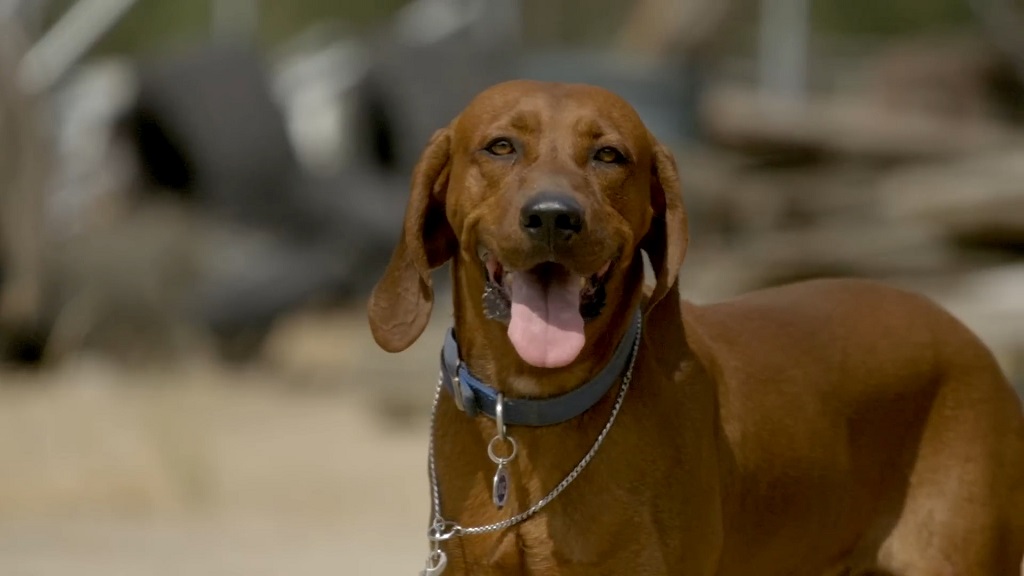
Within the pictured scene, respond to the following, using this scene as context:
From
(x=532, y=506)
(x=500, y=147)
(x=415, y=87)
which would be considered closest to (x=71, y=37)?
(x=415, y=87)

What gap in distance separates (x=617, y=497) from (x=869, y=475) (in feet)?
3.18

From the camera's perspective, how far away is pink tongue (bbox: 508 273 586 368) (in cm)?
426

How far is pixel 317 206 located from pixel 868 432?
33.8ft

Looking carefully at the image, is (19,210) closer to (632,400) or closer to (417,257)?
(417,257)

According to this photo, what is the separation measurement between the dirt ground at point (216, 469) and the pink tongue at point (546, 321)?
322 cm

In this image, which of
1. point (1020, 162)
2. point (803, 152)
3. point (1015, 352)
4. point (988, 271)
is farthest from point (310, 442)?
point (803, 152)

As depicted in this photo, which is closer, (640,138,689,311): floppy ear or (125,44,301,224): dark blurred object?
(640,138,689,311): floppy ear

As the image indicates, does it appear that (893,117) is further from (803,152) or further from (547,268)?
(547,268)

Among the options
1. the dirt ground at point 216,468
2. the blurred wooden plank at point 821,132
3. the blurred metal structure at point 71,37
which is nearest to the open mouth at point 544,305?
the dirt ground at point 216,468

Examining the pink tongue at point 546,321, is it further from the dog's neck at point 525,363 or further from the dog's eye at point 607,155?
the dog's eye at point 607,155

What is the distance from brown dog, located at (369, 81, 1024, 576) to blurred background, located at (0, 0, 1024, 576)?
2.93 metres

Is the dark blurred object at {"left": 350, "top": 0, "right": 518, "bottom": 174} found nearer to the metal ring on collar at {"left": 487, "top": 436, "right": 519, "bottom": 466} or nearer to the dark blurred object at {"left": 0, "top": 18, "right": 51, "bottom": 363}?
the dark blurred object at {"left": 0, "top": 18, "right": 51, "bottom": 363}

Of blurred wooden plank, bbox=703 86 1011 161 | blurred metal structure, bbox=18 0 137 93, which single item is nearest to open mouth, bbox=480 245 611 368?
blurred metal structure, bbox=18 0 137 93

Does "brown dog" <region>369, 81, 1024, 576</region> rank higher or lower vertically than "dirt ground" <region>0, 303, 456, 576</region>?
higher
